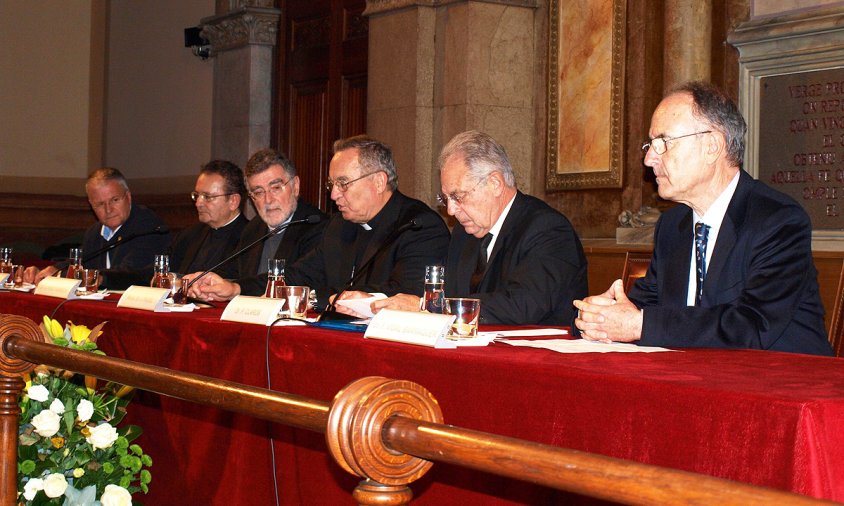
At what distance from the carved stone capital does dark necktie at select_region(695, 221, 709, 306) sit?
6292mm

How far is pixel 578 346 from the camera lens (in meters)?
2.45

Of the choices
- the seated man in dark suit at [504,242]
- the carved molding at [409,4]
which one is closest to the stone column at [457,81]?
the carved molding at [409,4]

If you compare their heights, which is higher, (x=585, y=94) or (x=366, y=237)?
(x=585, y=94)

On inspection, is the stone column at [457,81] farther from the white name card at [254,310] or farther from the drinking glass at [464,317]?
the drinking glass at [464,317]

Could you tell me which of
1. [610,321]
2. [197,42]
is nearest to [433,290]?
[610,321]

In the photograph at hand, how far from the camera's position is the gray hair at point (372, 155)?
4480 mm

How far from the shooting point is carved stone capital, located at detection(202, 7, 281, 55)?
28.4 ft

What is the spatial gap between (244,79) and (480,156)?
17.6ft

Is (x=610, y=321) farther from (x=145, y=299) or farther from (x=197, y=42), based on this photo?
(x=197, y=42)

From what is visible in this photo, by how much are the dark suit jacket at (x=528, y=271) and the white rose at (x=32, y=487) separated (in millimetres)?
1310

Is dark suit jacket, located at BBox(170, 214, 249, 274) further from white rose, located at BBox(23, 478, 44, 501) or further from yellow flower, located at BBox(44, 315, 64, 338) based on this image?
white rose, located at BBox(23, 478, 44, 501)

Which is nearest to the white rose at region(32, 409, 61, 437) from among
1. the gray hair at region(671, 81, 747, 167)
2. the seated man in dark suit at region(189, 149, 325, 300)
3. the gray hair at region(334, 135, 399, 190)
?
the gray hair at region(671, 81, 747, 167)

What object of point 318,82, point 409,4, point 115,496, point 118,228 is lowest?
point 115,496

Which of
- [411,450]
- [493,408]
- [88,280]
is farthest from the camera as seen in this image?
[88,280]
